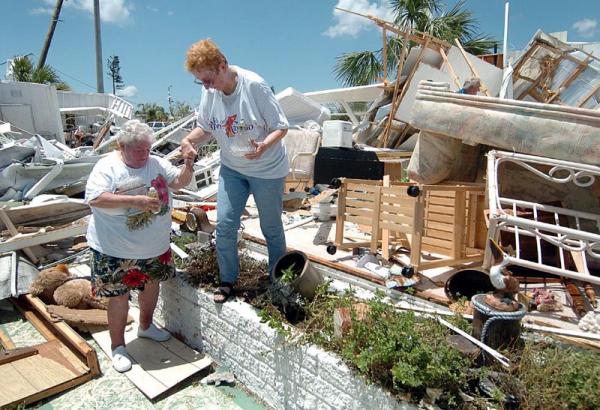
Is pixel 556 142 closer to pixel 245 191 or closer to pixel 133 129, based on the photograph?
pixel 245 191

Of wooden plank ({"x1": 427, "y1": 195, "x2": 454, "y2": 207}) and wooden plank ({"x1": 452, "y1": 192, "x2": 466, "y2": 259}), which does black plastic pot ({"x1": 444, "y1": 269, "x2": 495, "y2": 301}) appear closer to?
wooden plank ({"x1": 452, "y1": 192, "x2": 466, "y2": 259})

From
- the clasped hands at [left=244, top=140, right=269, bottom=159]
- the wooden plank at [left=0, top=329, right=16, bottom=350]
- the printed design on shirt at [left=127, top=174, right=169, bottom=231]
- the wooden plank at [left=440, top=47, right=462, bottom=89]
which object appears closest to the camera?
the clasped hands at [left=244, top=140, right=269, bottom=159]

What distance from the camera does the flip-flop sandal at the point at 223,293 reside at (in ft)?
9.48

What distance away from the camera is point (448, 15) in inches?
497

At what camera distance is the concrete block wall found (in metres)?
2.09

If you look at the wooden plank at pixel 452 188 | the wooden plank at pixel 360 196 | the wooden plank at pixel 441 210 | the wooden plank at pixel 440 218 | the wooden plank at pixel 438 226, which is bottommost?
the wooden plank at pixel 438 226

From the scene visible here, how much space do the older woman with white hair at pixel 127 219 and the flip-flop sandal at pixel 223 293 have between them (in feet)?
1.44

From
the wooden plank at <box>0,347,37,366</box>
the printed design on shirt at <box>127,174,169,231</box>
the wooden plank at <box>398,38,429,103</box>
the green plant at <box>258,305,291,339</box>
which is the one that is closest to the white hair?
the printed design on shirt at <box>127,174,169,231</box>

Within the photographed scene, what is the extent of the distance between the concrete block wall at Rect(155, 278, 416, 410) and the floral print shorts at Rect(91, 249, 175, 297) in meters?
0.43

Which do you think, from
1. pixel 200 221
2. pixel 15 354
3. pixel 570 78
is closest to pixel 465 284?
pixel 200 221

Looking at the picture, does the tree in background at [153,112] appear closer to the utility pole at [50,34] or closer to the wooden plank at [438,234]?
the utility pole at [50,34]

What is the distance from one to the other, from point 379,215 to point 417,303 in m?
0.94

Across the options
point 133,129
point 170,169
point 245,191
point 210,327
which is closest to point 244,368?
point 210,327

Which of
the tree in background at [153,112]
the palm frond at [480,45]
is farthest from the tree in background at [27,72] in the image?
the palm frond at [480,45]
